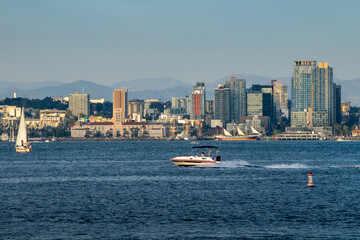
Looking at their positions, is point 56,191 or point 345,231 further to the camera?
point 56,191

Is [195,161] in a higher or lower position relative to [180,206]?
higher

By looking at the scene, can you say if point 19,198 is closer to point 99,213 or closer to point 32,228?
point 99,213

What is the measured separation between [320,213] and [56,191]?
106ft

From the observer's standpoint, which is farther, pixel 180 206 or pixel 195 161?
pixel 195 161

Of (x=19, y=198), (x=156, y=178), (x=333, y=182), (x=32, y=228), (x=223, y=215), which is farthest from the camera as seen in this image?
(x=156, y=178)

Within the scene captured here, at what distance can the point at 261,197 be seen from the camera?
73.6m

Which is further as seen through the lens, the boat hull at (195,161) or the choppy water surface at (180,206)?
the boat hull at (195,161)

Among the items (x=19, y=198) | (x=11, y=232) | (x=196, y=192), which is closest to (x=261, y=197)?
(x=196, y=192)

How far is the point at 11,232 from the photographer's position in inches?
2073

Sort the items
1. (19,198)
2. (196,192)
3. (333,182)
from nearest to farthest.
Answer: (19,198)
(196,192)
(333,182)

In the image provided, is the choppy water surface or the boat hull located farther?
the boat hull

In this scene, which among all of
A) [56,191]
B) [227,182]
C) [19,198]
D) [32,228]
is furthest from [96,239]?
[227,182]

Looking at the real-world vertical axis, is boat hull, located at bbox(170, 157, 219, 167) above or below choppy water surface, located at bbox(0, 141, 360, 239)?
above

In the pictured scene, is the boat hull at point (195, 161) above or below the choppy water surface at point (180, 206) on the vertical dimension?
above
